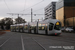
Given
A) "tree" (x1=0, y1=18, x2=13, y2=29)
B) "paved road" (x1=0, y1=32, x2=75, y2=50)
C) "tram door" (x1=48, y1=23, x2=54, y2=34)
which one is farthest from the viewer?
"tree" (x1=0, y1=18, x2=13, y2=29)

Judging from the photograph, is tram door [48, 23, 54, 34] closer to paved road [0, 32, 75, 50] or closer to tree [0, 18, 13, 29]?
paved road [0, 32, 75, 50]

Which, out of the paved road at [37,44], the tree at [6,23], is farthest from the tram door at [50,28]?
the tree at [6,23]

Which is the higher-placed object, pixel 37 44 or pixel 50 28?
pixel 50 28

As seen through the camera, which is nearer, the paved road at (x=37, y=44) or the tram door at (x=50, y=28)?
the paved road at (x=37, y=44)

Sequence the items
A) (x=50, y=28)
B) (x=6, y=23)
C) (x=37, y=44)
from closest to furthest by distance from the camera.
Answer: (x=37, y=44), (x=50, y=28), (x=6, y=23)

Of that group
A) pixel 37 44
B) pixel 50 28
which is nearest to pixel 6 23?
pixel 50 28

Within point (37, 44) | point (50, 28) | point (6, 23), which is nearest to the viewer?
point (37, 44)

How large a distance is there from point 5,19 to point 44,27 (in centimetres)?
9721

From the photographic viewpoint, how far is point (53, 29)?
28.7 m

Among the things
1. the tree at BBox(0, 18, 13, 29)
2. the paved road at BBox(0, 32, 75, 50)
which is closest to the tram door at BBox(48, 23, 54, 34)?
the paved road at BBox(0, 32, 75, 50)

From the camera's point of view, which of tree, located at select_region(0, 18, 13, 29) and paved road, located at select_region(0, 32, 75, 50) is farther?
tree, located at select_region(0, 18, 13, 29)

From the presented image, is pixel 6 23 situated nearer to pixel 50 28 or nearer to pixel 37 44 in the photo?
pixel 50 28

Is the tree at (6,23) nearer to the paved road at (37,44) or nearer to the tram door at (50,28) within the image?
the tram door at (50,28)

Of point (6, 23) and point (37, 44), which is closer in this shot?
point (37, 44)
